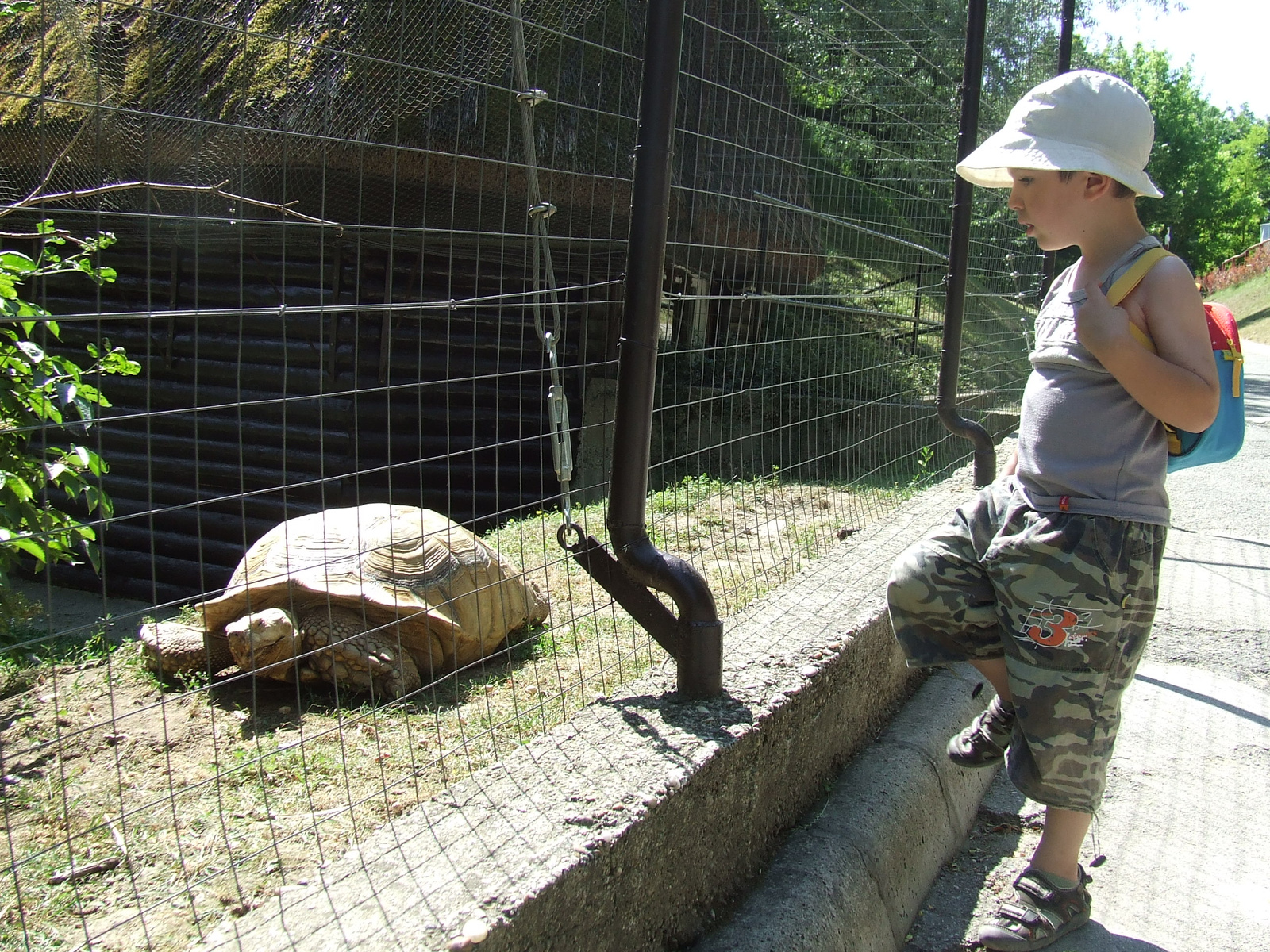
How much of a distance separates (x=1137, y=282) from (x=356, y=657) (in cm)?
286

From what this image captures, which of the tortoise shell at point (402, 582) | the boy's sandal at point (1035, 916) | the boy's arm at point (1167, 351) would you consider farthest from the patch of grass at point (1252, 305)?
the boy's sandal at point (1035, 916)

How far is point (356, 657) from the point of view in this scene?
382cm

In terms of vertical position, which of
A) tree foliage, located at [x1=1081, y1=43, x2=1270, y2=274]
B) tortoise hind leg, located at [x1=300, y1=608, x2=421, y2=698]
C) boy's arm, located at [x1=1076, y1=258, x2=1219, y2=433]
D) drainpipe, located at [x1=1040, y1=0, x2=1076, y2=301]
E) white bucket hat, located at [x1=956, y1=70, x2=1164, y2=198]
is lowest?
tortoise hind leg, located at [x1=300, y1=608, x2=421, y2=698]

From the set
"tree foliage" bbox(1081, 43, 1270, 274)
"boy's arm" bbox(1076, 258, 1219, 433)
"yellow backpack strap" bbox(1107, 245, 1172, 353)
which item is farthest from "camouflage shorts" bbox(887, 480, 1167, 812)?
"tree foliage" bbox(1081, 43, 1270, 274)

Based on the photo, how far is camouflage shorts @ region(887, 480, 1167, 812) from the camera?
2.20 meters

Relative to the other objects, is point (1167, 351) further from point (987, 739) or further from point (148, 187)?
point (148, 187)

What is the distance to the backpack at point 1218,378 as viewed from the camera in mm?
2141

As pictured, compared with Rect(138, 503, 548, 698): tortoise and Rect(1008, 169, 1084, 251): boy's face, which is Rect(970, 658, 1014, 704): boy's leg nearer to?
Rect(1008, 169, 1084, 251): boy's face

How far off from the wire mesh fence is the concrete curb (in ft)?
2.28

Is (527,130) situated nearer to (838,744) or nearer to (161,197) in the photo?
(838,744)

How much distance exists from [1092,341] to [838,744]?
50.9 inches

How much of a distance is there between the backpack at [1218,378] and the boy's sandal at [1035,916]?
967 mm

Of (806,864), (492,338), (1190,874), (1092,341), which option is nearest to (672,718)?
A: (806,864)

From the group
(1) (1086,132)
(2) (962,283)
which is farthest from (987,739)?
(2) (962,283)
